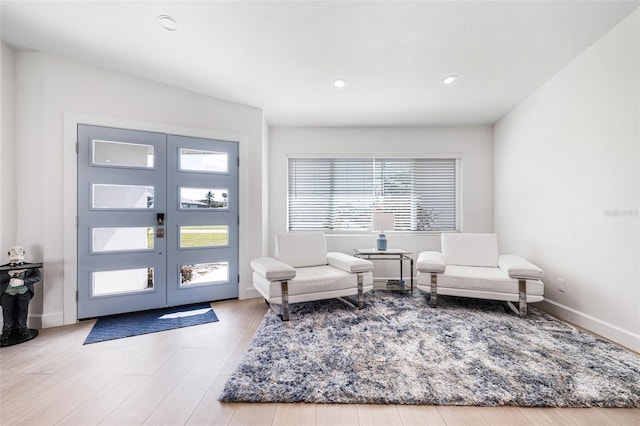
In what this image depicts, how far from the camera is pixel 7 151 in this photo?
2.36 m

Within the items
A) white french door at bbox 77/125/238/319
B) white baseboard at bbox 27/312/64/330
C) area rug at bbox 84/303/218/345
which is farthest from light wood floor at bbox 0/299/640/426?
white french door at bbox 77/125/238/319

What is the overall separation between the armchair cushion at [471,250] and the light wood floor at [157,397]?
78.5 inches

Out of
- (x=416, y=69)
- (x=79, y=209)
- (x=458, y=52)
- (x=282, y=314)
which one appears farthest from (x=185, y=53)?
(x=282, y=314)

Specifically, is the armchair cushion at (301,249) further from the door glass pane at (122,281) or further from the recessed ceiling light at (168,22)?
the recessed ceiling light at (168,22)

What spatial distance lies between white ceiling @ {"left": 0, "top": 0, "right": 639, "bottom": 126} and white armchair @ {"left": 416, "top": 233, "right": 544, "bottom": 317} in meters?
1.92

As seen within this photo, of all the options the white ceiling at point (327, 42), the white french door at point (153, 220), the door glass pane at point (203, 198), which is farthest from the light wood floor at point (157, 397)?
the white ceiling at point (327, 42)

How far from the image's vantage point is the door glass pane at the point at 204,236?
123 inches

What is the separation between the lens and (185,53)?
2424mm

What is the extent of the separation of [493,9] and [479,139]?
2.59 m

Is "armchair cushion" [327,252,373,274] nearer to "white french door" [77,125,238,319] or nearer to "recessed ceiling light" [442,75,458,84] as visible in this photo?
"white french door" [77,125,238,319]

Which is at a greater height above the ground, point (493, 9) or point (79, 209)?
point (493, 9)

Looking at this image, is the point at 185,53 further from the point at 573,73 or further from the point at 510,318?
the point at 510,318

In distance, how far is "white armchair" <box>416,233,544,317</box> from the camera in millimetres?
2707

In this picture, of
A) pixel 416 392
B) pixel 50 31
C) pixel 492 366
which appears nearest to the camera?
pixel 416 392
